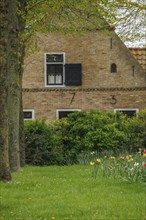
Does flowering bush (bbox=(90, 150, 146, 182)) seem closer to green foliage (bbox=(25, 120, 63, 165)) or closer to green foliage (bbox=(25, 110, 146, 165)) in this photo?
green foliage (bbox=(25, 120, 63, 165))

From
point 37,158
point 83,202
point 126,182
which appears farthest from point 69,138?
point 83,202

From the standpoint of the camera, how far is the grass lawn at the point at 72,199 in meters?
8.15

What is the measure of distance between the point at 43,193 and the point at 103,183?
1.44 meters

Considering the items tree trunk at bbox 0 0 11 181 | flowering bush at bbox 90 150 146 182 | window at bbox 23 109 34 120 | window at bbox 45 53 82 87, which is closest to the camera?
tree trunk at bbox 0 0 11 181

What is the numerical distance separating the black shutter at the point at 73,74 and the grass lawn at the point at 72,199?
16.3 meters

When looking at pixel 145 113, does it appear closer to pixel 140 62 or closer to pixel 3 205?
pixel 140 62

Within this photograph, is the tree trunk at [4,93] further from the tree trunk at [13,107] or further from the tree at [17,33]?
the tree trunk at [13,107]

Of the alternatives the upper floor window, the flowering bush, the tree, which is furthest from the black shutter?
the flowering bush

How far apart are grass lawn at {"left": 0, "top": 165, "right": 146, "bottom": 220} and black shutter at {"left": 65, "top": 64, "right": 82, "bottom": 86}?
1627cm

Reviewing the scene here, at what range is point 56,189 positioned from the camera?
10.4 m

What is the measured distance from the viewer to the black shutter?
1106 inches

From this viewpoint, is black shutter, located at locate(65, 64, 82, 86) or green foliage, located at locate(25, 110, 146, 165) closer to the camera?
green foliage, located at locate(25, 110, 146, 165)

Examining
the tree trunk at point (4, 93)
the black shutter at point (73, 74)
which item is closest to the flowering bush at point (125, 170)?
the tree trunk at point (4, 93)

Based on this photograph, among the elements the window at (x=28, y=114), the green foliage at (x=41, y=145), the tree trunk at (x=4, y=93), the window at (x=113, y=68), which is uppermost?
the window at (x=113, y=68)
